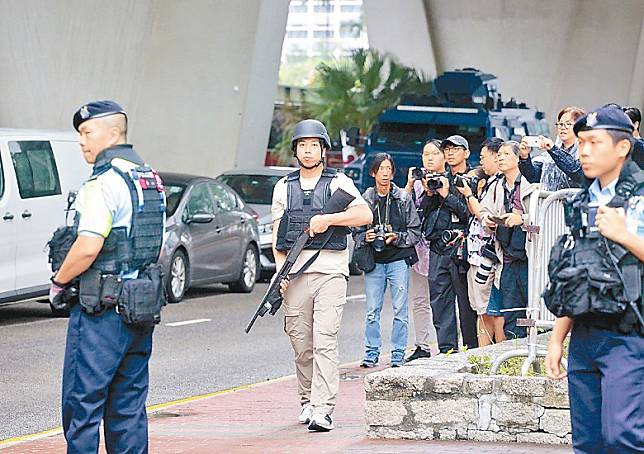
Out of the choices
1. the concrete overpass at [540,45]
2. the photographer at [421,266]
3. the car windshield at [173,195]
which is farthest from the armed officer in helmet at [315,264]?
the concrete overpass at [540,45]

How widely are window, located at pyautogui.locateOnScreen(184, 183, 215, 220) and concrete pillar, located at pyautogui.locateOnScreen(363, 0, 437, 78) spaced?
74.2 feet

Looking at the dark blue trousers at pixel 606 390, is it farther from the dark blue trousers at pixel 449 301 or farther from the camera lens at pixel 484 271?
the dark blue trousers at pixel 449 301

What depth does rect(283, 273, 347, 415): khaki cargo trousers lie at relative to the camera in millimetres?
8781

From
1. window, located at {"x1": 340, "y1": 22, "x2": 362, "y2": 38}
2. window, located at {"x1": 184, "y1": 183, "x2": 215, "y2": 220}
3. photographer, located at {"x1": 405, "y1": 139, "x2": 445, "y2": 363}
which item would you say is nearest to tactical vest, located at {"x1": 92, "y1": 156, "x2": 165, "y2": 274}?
photographer, located at {"x1": 405, "y1": 139, "x2": 445, "y2": 363}

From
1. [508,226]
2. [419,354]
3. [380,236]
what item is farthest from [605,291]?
[419,354]

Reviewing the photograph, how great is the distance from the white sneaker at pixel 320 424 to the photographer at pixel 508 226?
2.18 metres

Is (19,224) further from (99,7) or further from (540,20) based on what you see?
(540,20)

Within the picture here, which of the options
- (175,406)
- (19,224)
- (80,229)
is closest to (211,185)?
(19,224)

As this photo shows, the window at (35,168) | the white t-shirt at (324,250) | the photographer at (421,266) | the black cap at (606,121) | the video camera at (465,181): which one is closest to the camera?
the black cap at (606,121)

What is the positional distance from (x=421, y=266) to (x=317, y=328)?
3.70 meters

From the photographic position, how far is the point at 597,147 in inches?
222

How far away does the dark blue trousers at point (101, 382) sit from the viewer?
6238 millimetres

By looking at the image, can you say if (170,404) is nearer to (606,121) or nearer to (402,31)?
(606,121)

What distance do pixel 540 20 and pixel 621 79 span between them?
9.84 feet
